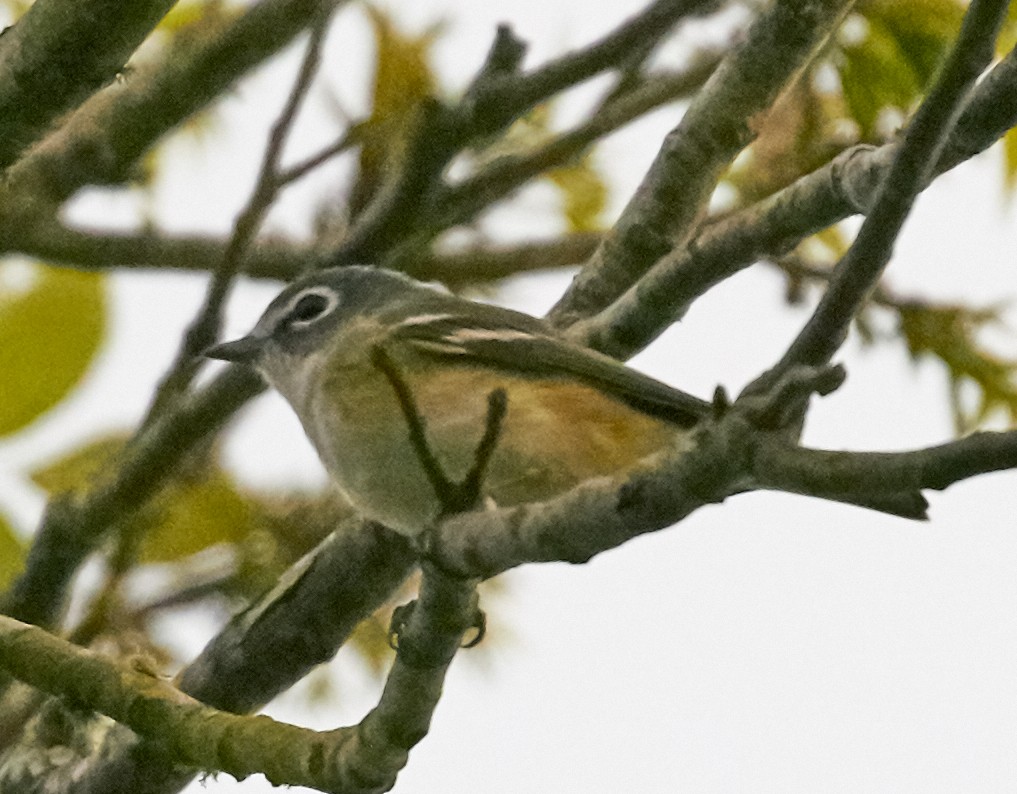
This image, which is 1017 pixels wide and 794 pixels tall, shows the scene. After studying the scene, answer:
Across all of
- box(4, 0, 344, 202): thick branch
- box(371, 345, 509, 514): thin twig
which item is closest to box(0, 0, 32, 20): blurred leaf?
box(4, 0, 344, 202): thick branch

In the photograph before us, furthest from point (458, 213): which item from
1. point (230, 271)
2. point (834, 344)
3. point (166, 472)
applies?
point (834, 344)

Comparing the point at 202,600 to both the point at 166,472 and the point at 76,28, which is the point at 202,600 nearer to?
the point at 166,472

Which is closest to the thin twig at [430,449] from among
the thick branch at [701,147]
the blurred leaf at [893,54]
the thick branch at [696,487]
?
the thick branch at [696,487]

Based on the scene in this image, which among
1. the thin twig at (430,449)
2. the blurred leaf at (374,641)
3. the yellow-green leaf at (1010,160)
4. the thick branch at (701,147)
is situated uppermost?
the thick branch at (701,147)

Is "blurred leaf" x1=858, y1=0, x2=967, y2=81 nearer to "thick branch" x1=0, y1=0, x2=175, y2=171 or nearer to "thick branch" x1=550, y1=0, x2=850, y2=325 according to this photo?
"thick branch" x1=550, y1=0, x2=850, y2=325

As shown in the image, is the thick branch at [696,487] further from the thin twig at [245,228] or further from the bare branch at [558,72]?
the bare branch at [558,72]
